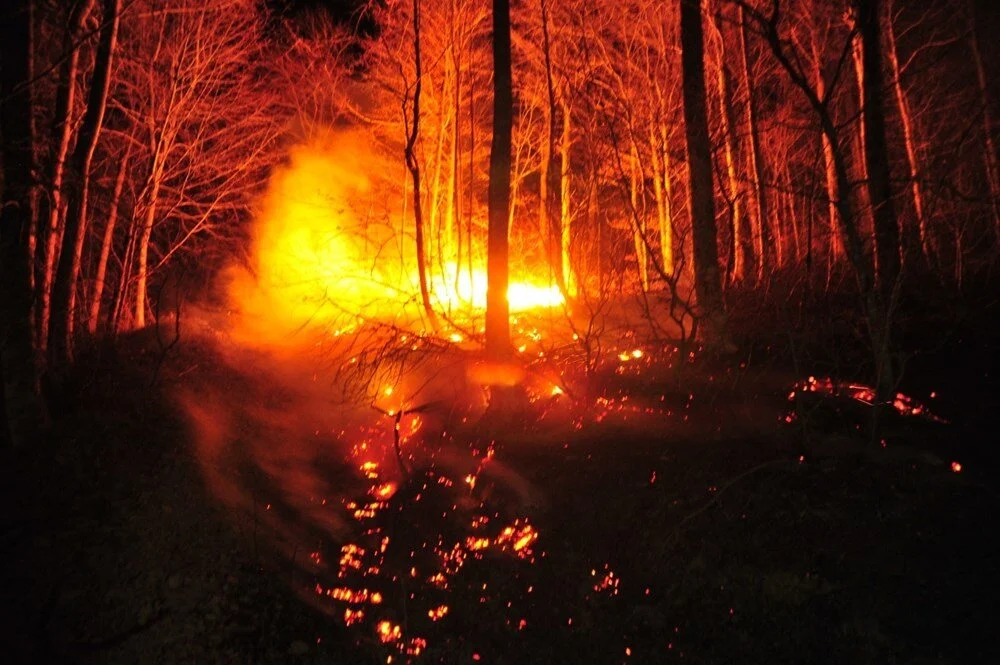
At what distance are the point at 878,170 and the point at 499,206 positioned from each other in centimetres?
509

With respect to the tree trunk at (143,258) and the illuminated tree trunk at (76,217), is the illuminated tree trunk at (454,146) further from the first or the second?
the tree trunk at (143,258)

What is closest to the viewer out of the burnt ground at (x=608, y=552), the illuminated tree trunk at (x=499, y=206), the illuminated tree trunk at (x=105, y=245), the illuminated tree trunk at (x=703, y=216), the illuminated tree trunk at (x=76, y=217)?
the burnt ground at (x=608, y=552)

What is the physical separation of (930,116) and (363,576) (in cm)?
2500

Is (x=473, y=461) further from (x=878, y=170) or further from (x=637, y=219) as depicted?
(x=878, y=170)

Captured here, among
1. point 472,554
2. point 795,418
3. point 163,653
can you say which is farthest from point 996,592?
point 163,653

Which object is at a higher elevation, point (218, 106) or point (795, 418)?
point (218, 106)

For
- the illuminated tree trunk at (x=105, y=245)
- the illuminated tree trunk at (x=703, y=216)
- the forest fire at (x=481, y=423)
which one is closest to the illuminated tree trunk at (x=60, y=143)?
the forest fire at (x=481, y=423)

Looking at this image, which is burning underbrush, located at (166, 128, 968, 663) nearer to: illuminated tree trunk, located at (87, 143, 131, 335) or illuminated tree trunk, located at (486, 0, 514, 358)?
illuminated tree trunk, located at (486, 0, 514, 358)

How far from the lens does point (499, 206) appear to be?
404 inches

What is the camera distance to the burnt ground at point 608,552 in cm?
545

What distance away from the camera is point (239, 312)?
56.0 feet

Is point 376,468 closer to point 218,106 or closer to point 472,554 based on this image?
point 472,554

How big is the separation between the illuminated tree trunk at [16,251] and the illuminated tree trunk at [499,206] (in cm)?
579

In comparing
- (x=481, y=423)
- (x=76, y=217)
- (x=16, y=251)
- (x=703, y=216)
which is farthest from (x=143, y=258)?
(x=703, y=216)
